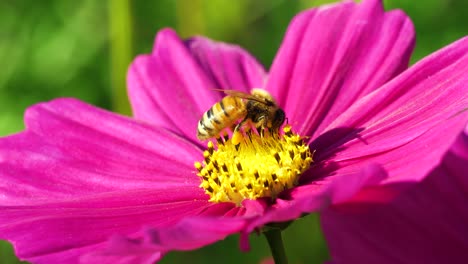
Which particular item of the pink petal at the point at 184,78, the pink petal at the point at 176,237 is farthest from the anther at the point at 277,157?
the pink petal at the point at 176,237

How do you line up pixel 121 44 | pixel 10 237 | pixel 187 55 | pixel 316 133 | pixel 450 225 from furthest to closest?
pixel 121 44, pixel 187 55, pixel 316 133, pixel 10 237, pixel 450 225

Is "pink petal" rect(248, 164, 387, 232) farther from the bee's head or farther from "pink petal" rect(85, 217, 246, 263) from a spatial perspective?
the bee's head

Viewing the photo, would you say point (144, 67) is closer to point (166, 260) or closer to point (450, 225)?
point (166, 260)

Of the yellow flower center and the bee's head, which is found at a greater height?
the bee's head

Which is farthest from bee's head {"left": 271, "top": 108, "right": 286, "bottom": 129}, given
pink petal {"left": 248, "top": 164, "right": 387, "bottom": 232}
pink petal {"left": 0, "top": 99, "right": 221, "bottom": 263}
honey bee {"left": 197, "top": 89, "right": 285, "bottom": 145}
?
pink petal {"left": 248, "top": 164, "right": 387, "bottom": 232}

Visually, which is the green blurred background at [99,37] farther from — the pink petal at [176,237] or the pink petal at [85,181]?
the pink petal at [176,237]

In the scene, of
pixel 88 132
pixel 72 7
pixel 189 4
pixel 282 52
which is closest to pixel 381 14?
pixel 282 52

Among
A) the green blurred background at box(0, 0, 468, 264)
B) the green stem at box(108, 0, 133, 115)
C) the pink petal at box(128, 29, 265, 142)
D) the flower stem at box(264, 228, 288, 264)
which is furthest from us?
the green blurred background at box(0, 0, 468, 264)
